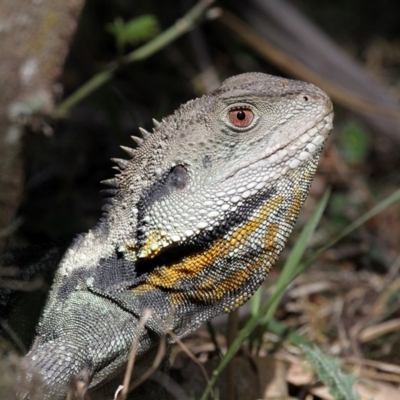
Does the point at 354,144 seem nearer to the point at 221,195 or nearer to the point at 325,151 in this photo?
the point at 325,151

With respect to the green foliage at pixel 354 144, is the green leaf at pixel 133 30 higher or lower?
higher

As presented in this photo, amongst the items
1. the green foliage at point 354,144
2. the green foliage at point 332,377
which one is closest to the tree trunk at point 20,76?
the green foliage at point 332,377

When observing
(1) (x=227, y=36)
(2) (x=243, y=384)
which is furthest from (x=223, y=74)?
(2) (x=243, y=384)

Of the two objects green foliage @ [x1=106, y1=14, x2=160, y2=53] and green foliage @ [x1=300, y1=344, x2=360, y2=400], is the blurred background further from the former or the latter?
green foliage @ [x1=300, y1=344, x2=360, y2=400]

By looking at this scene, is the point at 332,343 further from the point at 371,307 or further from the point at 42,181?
the point at 42,181

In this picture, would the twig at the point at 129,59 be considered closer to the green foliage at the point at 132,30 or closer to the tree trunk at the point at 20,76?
the green foliage at the point at 132,30

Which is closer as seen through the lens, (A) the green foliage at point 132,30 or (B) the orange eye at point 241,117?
(B) the orange eye at point 241,117
